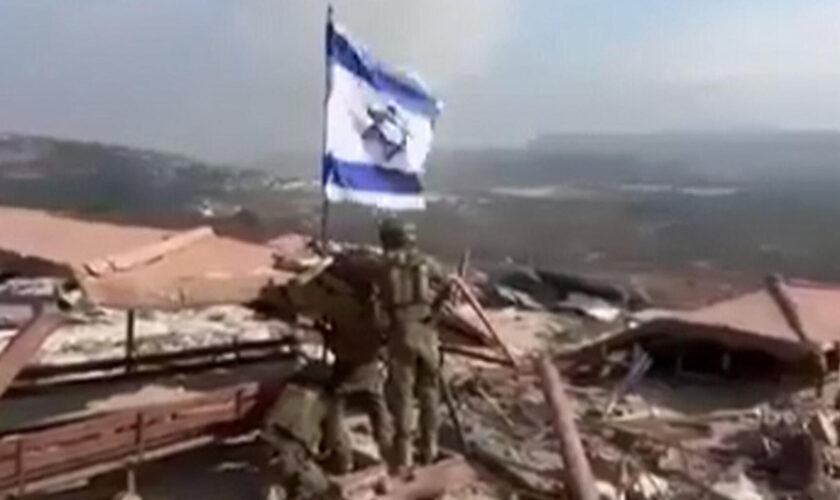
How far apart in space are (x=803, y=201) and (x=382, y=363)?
44.5m

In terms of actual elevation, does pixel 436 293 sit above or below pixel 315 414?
above

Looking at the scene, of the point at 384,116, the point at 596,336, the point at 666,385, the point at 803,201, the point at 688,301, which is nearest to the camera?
the point at 384,116

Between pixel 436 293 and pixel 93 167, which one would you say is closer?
pixel 436 293

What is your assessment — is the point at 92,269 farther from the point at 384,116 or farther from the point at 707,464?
the point at 707,464

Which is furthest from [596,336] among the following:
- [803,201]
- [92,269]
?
[803,201]

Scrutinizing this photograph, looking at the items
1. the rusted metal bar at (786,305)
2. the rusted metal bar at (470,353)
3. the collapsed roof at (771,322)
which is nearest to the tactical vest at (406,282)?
the rusted metal bar at (470,353)

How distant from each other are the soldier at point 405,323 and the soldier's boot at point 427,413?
0.05 meters

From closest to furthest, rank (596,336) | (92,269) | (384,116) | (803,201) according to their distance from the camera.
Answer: (92,269) < (384,116) < (596,336) < (803,201)

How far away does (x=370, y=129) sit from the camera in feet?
35.8

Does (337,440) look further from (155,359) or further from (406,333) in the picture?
(155,359)

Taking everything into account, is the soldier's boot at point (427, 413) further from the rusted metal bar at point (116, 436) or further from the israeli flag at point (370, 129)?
the israeli flag at point (370, 129)

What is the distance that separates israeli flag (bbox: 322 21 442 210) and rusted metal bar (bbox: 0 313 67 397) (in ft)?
7.99

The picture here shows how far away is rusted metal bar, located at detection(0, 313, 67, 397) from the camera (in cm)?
898

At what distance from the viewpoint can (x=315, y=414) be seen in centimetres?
999
